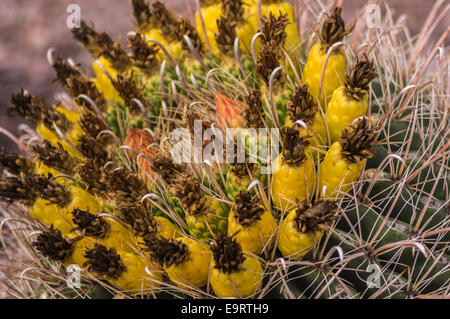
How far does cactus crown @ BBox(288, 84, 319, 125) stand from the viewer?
3.20 feet

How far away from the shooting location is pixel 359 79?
3.18ft

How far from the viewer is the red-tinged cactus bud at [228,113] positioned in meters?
1.06

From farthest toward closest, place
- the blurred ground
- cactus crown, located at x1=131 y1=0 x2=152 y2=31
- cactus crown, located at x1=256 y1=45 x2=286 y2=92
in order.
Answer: the blurred ground, cactus crown, located at x1=131 y1=0 x2=152 y2=31, cactus crown, located at x1=256 y1=45 x2=286 y2=92

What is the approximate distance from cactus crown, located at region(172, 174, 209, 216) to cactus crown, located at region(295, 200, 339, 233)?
0.22 m

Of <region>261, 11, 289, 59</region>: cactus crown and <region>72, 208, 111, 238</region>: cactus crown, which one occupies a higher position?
<region>261, 11, 289, 59</region>: cactus crown

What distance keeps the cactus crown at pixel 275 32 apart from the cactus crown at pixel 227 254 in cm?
52

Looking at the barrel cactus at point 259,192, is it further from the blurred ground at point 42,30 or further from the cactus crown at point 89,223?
the blurred ground at point 42,30

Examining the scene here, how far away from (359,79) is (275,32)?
0.26m

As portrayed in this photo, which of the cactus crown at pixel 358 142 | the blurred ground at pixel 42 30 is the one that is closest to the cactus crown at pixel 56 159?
the cactus crown at pixel 358 142

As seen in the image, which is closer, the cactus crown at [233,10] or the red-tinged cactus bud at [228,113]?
the red-tinged cactus bud at [228,113]

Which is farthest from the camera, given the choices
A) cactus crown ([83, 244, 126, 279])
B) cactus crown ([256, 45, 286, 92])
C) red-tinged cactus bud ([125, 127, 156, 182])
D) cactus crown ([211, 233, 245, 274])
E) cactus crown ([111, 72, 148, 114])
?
cactus crown ([111, 72, 148, 114])

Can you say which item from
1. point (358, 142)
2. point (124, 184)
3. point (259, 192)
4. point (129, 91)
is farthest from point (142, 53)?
point (358, 142)

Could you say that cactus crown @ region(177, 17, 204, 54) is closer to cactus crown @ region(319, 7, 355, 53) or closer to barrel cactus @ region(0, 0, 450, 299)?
barrel cactus @ region(0, 0, 450, 299)

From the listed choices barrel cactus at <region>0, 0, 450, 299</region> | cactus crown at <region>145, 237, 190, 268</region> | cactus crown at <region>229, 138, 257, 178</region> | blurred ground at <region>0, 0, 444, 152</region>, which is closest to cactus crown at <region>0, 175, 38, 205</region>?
barrel cactus at <region>0, 0, 450, 299</region>
